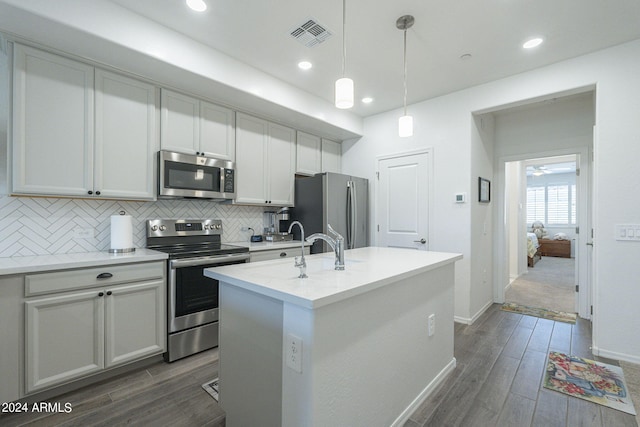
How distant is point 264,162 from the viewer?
12.0 ft

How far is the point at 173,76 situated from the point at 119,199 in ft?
3.92

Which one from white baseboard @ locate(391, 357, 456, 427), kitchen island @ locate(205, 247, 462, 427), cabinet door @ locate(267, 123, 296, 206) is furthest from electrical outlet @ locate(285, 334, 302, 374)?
cabinet door @ locate(267, 123, 296, 206)

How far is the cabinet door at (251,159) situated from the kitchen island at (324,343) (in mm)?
1659

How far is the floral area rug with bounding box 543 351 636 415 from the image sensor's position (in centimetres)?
201

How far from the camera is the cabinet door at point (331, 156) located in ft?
14.7

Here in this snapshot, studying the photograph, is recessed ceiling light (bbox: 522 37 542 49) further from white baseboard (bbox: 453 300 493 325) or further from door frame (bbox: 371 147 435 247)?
white baseboard (bbox: 453 300 493 325)

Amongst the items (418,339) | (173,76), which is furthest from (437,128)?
(173,76)

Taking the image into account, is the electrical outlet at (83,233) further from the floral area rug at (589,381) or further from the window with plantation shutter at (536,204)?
the window with plantation shutter at (536,204)

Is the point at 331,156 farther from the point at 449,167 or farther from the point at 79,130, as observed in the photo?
the point at 79,130

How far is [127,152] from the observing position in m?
2.57

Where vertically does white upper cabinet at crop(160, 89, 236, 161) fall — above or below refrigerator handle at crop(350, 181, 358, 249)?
above

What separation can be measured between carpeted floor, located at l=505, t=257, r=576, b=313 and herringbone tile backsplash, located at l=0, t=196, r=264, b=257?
4.76 metres

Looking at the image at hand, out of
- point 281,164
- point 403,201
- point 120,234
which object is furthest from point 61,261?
point 403,201

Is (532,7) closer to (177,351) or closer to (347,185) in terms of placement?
(347,185)
